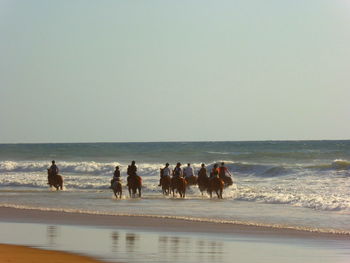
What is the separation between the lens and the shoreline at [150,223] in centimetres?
1880

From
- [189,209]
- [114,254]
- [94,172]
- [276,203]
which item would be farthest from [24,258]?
[94,172]

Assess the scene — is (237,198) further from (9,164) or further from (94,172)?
(9,164)

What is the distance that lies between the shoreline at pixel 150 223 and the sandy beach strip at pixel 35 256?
4.89 m

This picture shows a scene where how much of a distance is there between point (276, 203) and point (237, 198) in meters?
3.04

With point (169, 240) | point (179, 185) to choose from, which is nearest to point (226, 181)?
point (179, 185)

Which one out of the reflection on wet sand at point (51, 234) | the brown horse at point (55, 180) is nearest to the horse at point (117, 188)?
the brown horse at point (55, 180)

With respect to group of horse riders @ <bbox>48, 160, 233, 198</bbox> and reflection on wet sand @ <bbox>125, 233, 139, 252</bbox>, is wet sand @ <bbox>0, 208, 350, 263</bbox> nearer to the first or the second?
reflection on wet sand @ <bbox>125, 233, 139, 252</bbox>

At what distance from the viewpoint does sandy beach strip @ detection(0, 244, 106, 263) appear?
537 inches

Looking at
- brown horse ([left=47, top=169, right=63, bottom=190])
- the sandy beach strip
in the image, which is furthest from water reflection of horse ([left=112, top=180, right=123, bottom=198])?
the sandy beach strip

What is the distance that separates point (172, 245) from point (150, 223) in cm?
500

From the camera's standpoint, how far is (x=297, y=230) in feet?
64.2

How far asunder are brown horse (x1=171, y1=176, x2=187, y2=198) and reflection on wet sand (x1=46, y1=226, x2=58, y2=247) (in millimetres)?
13758

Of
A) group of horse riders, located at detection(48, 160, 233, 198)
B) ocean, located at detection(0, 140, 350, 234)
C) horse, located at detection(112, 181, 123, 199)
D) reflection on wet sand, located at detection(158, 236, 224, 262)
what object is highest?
group of horse riders, located at detection(48, 160, 233, 198)

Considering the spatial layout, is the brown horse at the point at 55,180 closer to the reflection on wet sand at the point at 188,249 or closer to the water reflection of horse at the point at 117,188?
the water reflection of horse at the point at 117,188
